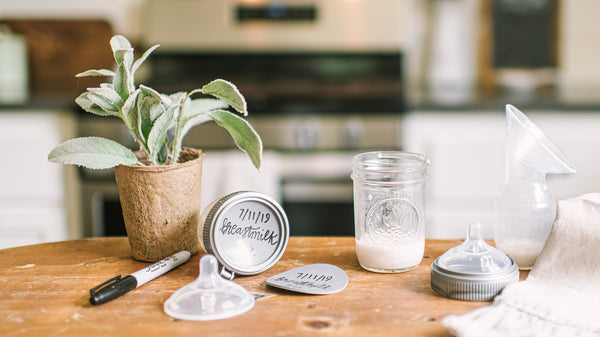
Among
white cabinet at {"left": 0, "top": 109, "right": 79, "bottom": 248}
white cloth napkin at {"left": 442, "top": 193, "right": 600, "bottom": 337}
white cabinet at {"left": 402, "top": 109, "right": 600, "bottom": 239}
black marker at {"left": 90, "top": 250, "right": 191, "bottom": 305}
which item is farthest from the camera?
white cabinet at {"left": 0, "top": 109, "right": 79, "bottom": 248}

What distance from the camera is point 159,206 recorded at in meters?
0.89

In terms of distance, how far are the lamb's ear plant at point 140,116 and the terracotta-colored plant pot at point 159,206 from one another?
27 millimetres

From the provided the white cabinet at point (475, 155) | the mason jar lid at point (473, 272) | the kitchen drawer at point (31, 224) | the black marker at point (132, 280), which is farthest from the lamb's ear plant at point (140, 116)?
the kitchen drawer at point (31, 224)

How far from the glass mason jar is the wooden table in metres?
0.02

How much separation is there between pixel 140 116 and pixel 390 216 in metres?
0.38

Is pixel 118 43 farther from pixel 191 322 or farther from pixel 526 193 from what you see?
pixel 526 193

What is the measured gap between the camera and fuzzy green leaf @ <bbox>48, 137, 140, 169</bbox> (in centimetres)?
82

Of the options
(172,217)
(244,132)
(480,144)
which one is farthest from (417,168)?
(480,144)

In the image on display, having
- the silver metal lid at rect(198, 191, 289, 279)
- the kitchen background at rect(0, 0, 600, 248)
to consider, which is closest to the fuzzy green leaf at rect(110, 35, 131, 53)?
the silver metal lid at rect(198, 191, 289, 279)

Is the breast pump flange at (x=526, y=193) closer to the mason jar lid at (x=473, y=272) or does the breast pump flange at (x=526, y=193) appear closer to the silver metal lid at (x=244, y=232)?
the mason jar lid at (x=473, y=272)

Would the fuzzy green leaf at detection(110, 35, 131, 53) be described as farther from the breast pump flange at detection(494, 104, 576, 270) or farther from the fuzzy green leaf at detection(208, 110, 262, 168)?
the breast pump flange at detection(494, 104, 576, 270)

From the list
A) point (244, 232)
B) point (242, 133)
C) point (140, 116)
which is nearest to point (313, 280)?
point (244, 232)

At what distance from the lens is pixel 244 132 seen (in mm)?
855

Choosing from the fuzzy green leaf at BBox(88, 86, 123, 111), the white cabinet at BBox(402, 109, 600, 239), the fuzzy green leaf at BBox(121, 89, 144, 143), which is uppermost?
the fuzzy green leaf at BBox(88, 86, 123, 111)
